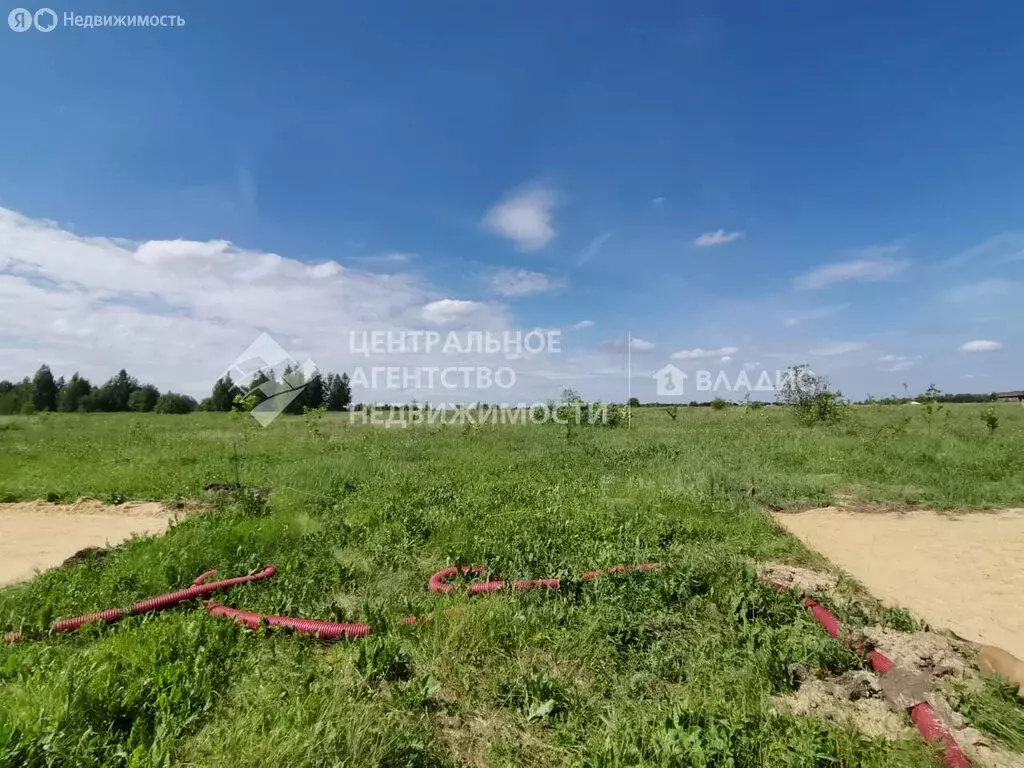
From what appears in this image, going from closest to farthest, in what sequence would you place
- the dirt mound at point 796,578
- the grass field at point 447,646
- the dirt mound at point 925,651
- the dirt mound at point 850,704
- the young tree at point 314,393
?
the grass field at point 447,646 < the dirt mound at point 850,704 < the dirt mound at point 925,651 < the dirt mound at point 796,578 < the young tree at point 314,393

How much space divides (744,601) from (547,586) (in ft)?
5.05

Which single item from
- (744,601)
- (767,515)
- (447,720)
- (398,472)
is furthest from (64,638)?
(767,515)

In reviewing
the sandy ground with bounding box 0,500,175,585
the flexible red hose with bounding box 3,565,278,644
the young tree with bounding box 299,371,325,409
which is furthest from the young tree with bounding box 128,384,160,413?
the flexible red hose with bounding box 3,565,278,644

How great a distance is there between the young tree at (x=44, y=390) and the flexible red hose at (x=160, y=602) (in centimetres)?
6504

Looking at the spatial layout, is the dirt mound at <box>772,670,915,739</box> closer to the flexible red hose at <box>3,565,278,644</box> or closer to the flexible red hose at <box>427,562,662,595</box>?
the flexible red hose at <box>427,562,662,595</box>

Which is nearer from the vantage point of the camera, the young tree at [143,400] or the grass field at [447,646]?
the grass field at [447,646]

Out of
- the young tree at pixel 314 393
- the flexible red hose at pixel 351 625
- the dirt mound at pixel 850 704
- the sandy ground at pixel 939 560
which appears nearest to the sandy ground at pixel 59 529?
the flexible red hose at pixel 351 625

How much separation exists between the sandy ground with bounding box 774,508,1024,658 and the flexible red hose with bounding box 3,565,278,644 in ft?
18.7

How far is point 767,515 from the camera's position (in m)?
6.90

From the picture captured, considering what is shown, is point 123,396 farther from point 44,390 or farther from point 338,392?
point 338,392

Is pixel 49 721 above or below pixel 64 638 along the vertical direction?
above

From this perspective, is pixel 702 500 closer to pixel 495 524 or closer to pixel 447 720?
pixel 495 524

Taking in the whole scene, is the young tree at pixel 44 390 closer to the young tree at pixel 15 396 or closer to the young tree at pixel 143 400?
the young tree at pixel 15 396

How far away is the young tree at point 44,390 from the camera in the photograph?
51.1 metres
